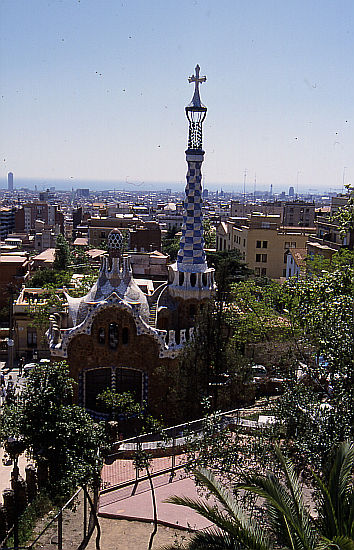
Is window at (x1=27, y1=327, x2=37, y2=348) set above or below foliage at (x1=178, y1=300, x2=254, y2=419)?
below

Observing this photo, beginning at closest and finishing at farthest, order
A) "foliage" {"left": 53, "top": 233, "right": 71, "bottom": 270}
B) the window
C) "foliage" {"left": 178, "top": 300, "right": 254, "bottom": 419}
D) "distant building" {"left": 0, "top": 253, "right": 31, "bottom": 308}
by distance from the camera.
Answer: "foliage" {"left": 178, "top": 300, "right": 254, "bottom": 419} → the window → "distant building" {"left": 0, "top": 253, "right": 31, "bottom": 308} → "foliage" {"left": 53, "top": 233, "right": 71, "bottom": 270}

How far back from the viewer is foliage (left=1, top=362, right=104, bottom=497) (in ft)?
35.1

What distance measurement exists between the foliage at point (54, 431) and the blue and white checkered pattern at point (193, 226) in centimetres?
1191

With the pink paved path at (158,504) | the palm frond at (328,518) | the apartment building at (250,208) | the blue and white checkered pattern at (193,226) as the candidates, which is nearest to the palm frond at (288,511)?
the palm frond at (328,518)

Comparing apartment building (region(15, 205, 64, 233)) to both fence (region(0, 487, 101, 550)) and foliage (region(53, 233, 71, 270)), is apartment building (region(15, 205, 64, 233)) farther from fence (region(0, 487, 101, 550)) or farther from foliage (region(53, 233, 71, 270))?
fence (region(0, 487, 101, 550))

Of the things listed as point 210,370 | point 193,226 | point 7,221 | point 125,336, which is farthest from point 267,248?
point 7,221

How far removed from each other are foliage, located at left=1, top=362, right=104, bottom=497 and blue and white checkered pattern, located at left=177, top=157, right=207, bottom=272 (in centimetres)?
1191

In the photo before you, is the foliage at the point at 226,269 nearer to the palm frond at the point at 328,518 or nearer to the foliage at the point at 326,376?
the foliage at the point at 326,376

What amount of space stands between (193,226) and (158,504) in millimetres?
12212

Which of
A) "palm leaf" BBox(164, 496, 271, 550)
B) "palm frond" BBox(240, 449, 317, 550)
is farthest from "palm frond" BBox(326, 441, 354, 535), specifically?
"palm leaf" BBox(164, 496, 271, 550)

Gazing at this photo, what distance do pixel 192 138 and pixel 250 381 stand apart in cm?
1048

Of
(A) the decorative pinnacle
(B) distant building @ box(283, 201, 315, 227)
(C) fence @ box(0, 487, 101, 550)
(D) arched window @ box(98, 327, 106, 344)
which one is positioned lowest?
(C) fence @ box(0, 487, 101, 550)

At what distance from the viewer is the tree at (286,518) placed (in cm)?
748

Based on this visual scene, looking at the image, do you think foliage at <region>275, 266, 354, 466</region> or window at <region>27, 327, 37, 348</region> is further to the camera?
window at <region>27, 327, 37, 348</region>
